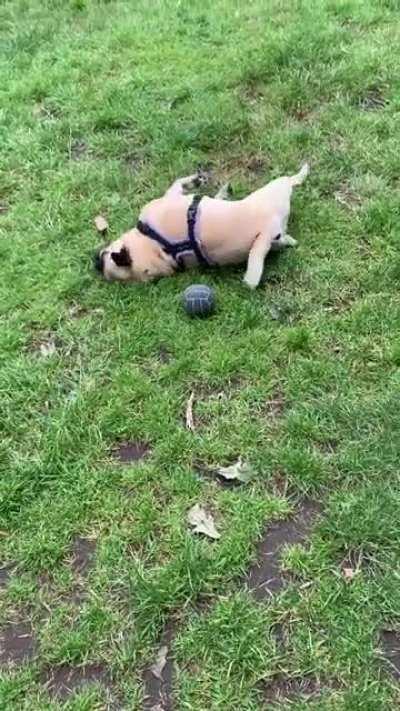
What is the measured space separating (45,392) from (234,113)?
2189 mm

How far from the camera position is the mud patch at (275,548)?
2.65m

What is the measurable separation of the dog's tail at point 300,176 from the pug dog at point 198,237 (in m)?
0.35

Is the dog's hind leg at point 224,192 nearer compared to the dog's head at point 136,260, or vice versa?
the dog's head at point 136,260

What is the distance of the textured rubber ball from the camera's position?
3531 millimetres

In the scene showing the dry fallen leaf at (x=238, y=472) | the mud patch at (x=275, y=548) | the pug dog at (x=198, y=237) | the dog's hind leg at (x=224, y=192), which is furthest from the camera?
the dog's hind leg at (x=224, y=192)

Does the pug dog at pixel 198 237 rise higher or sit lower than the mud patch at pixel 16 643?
higher

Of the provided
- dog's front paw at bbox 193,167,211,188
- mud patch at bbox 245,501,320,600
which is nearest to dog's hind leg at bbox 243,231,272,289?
dog's front paw at bbox 193,167,211,188

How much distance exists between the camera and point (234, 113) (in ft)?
15.7

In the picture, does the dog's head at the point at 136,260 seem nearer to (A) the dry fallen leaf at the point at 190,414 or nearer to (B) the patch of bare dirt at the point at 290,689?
(A) the dry fallen leaf at the point at 190,414

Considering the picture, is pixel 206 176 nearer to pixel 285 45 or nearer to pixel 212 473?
pixel 285 45

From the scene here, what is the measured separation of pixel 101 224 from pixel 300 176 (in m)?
0.98

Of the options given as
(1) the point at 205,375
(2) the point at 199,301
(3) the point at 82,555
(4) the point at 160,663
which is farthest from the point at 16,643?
(2) the point at 199,301

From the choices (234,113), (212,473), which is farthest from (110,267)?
(234,113)

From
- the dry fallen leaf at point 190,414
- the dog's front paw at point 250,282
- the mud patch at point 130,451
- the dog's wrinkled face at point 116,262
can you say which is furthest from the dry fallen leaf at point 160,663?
the dog's wrinkled face at point 116,262
